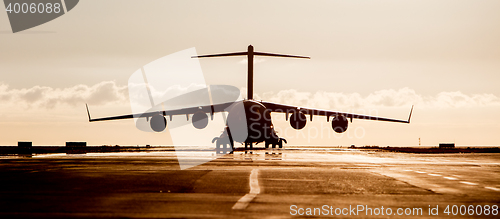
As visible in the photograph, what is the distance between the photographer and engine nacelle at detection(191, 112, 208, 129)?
125 feet

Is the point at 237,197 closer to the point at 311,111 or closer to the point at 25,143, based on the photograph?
the point at 311,111

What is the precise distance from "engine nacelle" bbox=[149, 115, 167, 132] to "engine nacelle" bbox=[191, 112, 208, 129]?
2.33 m

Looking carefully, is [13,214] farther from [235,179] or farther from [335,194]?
[235,179]

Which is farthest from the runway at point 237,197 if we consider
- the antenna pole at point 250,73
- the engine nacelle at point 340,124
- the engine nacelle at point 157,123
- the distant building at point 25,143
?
the distant building at point 25,143

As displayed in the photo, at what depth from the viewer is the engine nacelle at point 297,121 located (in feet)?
128

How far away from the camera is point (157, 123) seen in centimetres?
3838

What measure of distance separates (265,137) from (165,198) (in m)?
26.2

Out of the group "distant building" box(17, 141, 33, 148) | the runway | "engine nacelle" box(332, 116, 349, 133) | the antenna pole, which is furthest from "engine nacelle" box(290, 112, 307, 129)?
"distant building" box(17, 141, 33, 148)

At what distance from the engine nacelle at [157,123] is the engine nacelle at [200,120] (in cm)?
233

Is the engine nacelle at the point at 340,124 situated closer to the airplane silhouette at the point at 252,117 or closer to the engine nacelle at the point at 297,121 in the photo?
the airplane silhouette at the point at 252,117

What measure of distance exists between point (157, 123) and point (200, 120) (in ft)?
10.7

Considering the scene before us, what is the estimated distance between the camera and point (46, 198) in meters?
8.84

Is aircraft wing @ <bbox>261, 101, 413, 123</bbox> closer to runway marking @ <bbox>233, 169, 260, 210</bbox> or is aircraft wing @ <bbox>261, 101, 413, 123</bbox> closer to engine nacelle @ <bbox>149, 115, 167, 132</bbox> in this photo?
engine nacelle @ <bbox>149, 115, 167, 132</bbox>

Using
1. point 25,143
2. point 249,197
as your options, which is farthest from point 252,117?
point 25,143
